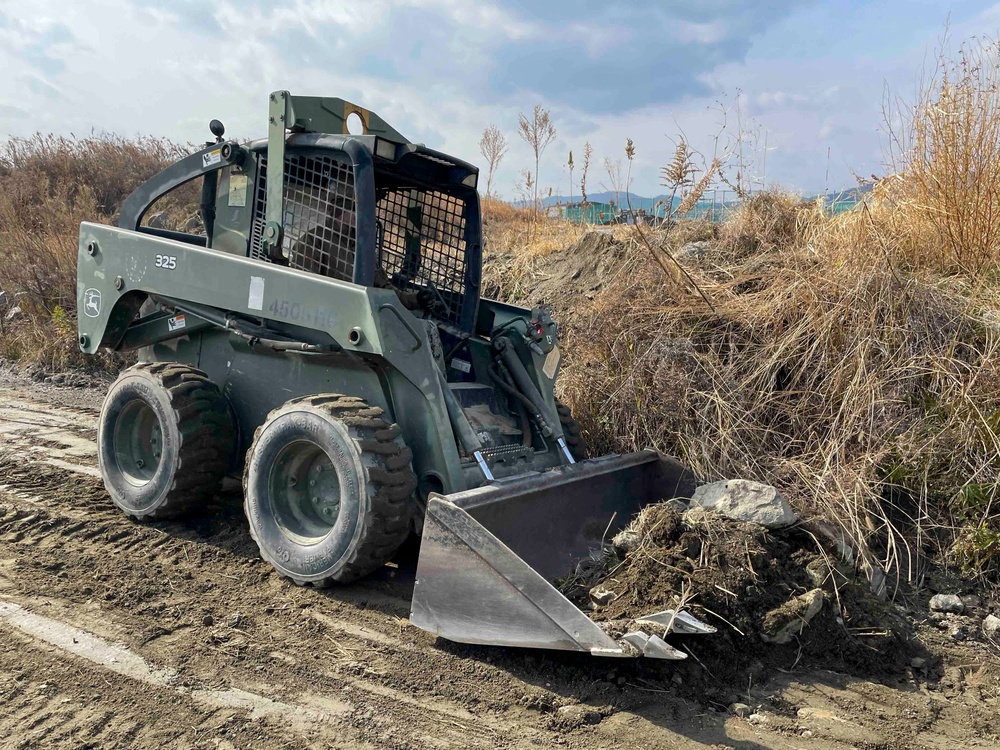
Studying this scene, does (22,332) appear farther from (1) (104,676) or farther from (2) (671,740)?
(2) (671,740)

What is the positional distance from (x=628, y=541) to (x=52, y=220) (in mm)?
10023

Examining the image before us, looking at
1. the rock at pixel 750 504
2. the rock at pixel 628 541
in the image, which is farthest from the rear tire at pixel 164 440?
the rock at pixel 750 504

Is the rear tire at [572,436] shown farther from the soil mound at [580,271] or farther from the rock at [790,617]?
the soil mound at [580,271]

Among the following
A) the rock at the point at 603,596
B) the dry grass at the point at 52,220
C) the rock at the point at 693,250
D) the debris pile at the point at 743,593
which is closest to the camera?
the debris pile at the point at 743,593

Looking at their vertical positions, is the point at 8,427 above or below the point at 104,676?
above

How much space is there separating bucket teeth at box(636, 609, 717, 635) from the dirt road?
202 mm

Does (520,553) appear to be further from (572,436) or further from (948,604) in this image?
(948,604)

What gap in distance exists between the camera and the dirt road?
8.84 ft

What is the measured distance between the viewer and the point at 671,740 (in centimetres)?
267

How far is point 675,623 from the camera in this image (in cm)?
297

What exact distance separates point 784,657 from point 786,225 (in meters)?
4.30

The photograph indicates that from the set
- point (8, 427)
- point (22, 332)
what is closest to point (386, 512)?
point (8, 427)

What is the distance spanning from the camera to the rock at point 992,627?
3609 mm

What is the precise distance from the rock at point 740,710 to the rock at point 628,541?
80 cm
